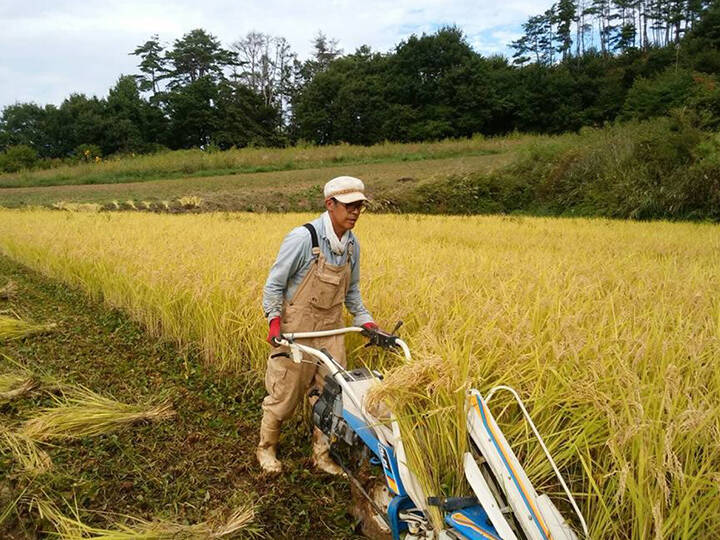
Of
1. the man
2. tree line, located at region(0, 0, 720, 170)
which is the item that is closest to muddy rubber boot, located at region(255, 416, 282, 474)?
the man

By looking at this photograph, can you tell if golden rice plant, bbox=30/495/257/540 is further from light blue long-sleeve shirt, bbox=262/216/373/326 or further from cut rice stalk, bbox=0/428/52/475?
light blue long-sleeve shirt, bbox=262/216/373/326

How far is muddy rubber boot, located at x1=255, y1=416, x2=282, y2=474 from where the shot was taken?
245 centimetres

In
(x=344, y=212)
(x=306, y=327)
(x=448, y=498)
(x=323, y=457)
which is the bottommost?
(x=323, y=457)

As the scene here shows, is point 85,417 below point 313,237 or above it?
below

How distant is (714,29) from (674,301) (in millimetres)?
40953

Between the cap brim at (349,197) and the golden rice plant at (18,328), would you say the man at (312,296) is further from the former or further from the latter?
the golden rice plant at (18,328)

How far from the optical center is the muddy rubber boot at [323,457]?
2459mm

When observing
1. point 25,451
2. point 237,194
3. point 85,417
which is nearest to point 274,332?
point 85,417

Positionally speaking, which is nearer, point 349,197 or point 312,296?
point 349,197

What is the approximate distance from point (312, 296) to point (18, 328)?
3284 mm

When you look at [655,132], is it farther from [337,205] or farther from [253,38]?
[253,38]

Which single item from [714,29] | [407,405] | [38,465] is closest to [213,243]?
[38,465]

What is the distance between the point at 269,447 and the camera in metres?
2.49

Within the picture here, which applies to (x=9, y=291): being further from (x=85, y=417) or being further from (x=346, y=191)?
(x=346, y=191)
